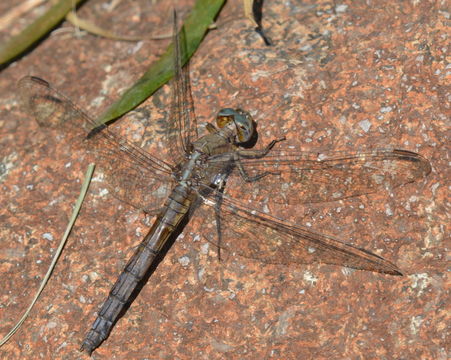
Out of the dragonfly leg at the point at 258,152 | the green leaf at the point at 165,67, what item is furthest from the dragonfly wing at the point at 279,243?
the green leaf at the point at 165,67

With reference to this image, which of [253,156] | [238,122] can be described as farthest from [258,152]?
[238,122]

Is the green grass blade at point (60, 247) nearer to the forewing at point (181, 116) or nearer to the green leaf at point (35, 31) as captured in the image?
the forewing at point (181, 116)

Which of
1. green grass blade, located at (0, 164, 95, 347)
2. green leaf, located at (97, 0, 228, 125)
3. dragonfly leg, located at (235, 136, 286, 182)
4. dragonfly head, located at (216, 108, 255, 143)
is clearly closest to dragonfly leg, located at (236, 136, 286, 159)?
dragonfly leg, located at (235, 136, 286, 182)

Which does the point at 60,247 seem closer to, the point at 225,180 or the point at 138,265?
the point at 138,265

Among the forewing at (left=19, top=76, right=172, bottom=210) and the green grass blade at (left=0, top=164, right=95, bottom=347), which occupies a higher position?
the forewing at (left=19, top=76, right=172, bottom=210)

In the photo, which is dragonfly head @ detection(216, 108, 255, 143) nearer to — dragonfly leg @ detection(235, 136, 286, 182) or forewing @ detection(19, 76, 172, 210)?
dragonfly leg @ detection(235, 136, 286, 182)

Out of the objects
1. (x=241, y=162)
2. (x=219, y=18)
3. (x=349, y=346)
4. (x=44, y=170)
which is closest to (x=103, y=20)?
(x=219, y=18)

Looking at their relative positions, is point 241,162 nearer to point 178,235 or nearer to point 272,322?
point 178,235
